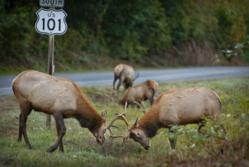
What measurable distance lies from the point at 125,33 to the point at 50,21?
2657 cm

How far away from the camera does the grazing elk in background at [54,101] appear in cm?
1284

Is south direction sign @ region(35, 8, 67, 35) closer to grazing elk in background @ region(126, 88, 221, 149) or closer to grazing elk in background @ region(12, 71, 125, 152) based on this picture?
grazing elk in background @ region(12, 71, 125, 152)

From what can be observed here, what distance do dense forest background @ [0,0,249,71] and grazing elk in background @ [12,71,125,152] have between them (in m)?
14.4

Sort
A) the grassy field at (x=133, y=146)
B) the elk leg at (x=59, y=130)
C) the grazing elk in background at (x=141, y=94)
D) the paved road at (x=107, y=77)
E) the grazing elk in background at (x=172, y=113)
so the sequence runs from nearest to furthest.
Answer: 1. the grassy field at (x=133, y=146)
2. the elk leg at (x=59, y=130)
3. the grazing elk in background at (x=172, y=113)
4. the grazing elk in background at (x=141, y=94)
5. the paved road at (x=107, y=77)

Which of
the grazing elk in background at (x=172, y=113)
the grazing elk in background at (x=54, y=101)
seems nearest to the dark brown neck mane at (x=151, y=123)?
the grazing elk in background at (x=172, y=113)

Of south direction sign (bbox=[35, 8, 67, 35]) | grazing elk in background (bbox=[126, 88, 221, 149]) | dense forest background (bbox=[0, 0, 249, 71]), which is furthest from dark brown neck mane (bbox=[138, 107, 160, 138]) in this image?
dense forest background (bbox=[0, 0, 249, 71])

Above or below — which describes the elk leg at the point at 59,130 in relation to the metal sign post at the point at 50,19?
below

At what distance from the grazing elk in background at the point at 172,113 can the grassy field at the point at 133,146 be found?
0.31m

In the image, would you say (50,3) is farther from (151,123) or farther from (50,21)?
(151,123)

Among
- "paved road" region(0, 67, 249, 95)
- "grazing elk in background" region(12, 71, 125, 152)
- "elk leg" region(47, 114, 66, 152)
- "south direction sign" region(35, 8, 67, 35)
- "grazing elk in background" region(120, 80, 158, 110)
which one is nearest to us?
"elk leg" region(47, 114, 66, 152)

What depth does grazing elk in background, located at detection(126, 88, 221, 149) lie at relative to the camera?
1344cm

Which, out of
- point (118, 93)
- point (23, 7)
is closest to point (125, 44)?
point (23, 7)

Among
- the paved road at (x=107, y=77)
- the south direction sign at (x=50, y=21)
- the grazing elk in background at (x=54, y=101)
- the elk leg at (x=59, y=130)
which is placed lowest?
the paved road at (x=107, y=77)

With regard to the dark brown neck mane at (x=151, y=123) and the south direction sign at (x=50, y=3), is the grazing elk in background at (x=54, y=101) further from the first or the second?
the south direction sign at (x=50, y=3)
